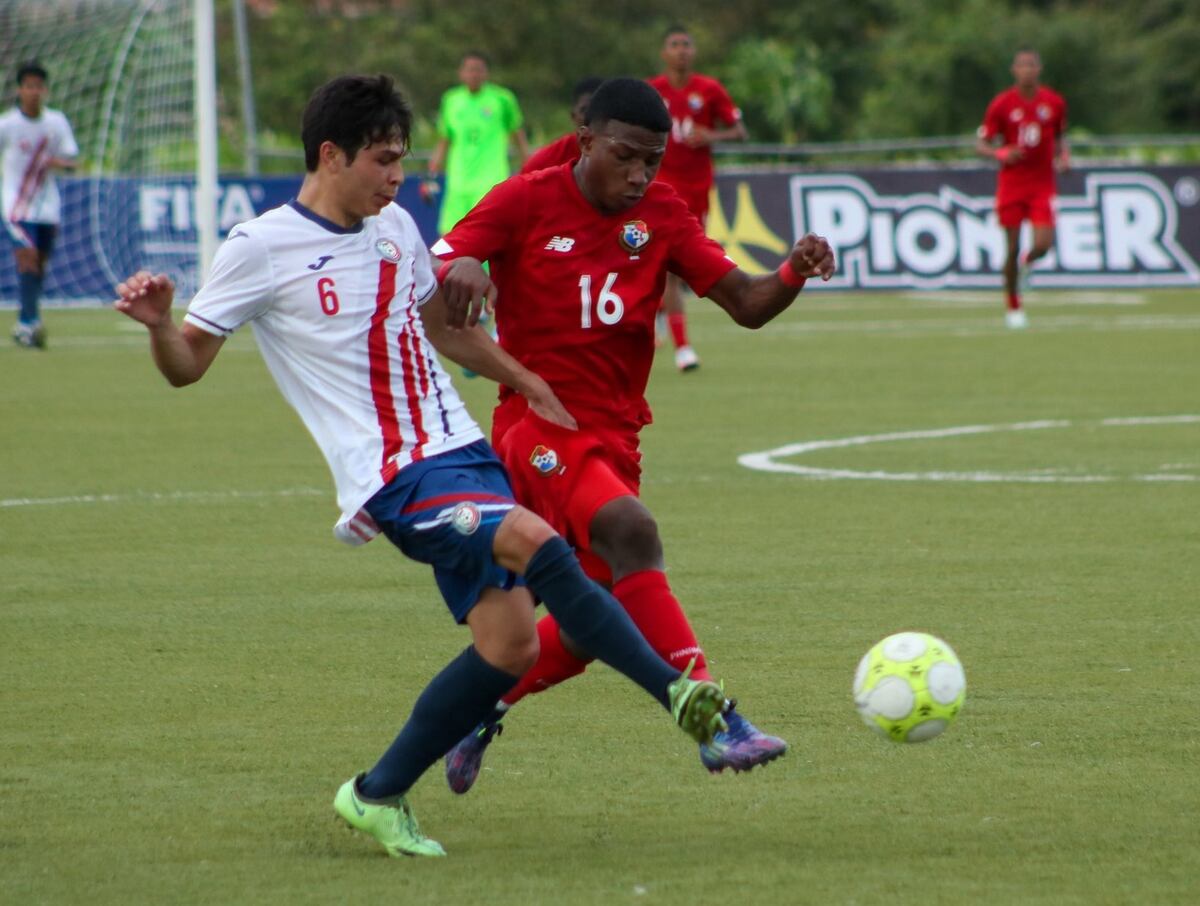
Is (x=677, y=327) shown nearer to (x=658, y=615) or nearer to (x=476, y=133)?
(x=476, y=133)

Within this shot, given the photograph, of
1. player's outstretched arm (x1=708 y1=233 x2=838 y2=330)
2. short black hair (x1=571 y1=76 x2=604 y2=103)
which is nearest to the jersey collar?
player's outstretched arm (x1=708 y1=233 x2=838 y2=330)

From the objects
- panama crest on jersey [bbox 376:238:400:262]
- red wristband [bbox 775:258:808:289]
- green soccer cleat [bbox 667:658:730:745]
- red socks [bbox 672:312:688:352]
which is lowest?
red socks [bbox 672:312:688:352]

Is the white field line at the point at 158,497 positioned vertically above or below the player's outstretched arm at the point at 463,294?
below

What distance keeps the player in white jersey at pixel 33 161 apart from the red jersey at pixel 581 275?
1336cm

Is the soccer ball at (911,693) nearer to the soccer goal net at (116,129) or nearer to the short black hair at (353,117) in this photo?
the short black hair at (353,117)

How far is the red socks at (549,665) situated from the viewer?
5152 mm

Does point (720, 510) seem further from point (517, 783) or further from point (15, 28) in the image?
point (15, 28)

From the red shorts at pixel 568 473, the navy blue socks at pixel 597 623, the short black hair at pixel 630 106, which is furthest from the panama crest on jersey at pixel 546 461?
the short black hair at pixel 630 106

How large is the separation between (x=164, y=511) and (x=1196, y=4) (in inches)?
1707

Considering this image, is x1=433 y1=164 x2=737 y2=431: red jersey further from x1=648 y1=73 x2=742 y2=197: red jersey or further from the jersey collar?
x1=648 y1=73 x2=742 y2=197: red jersey

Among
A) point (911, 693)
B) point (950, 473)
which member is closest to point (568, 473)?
point (911, 693)

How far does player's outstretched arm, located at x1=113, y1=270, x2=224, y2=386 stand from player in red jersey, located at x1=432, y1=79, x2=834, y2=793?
0.67 m

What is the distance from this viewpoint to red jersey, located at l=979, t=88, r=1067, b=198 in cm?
1908

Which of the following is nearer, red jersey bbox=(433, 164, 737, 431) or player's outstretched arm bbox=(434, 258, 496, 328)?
player's outstretched arm bbox=(434, 258, 496, 328)
